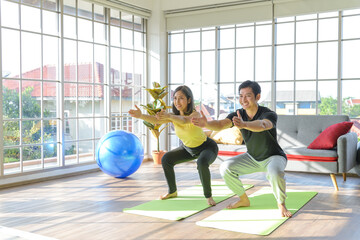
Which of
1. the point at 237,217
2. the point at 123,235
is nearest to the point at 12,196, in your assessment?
the point at 123,235

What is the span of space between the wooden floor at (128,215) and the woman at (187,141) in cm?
31

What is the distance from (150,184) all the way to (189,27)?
311cm

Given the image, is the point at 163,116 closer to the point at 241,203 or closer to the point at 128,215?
the point at 128,215

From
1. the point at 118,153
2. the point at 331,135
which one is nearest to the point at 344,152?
the point at 331,135

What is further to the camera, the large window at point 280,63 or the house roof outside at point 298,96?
the house roof outside at point 298,96

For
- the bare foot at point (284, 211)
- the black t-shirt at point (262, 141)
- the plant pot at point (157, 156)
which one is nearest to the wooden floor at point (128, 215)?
the bare foot at point (284, 211)

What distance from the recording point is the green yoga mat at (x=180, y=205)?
337 centimetres

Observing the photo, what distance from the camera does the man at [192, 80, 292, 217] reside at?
3.22 metres

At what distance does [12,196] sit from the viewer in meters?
4.17

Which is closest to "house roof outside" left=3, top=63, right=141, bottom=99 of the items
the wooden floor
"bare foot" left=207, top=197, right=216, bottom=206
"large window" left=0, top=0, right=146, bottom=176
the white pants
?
"large window" left=0, top=0, right=146, bottom=176

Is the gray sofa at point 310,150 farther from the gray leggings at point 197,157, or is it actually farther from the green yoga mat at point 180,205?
the gray leggings at point 197,157

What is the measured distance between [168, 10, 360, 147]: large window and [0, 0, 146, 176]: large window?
1148mm

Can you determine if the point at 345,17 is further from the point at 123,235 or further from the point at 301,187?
the point at 123,235

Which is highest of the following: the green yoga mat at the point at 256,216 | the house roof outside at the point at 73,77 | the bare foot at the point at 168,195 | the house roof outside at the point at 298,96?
the house roof outside at the point at 73,77
